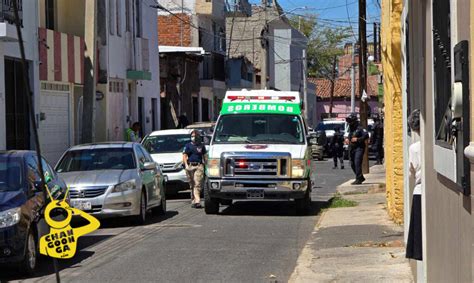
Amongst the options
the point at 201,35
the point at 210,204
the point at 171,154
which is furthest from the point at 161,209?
the point at 201,35

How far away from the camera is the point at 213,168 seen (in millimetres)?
17484

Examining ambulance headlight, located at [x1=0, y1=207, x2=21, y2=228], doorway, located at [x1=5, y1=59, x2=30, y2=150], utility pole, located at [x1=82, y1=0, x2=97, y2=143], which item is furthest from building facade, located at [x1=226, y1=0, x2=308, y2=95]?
ambulance headlight, located at [x1=0, y1=207, x2=21, y2=228]

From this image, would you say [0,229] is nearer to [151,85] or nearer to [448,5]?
[448,5]

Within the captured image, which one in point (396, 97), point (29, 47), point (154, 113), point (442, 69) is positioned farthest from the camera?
point (154, 113)

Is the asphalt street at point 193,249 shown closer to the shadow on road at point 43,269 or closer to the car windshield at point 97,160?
the shadow on road at point 43,269

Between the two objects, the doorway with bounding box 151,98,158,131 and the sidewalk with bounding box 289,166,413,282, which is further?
the doorway with bounding box 151,98,158,131

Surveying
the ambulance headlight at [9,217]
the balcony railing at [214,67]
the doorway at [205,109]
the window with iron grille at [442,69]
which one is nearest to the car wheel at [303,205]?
the ambulance headlight at [9,217]

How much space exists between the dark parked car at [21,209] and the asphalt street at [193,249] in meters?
0.35

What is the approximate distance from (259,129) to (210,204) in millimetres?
1874

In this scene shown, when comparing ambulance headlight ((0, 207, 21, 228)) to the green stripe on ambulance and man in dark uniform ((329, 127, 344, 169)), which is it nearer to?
the green stripe on ambulance

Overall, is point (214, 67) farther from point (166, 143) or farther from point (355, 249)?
point (355, 249)

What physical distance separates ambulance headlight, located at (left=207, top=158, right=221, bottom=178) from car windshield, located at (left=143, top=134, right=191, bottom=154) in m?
5.69

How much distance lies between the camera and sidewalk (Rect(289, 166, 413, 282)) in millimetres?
10148

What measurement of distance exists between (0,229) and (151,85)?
29.3m
